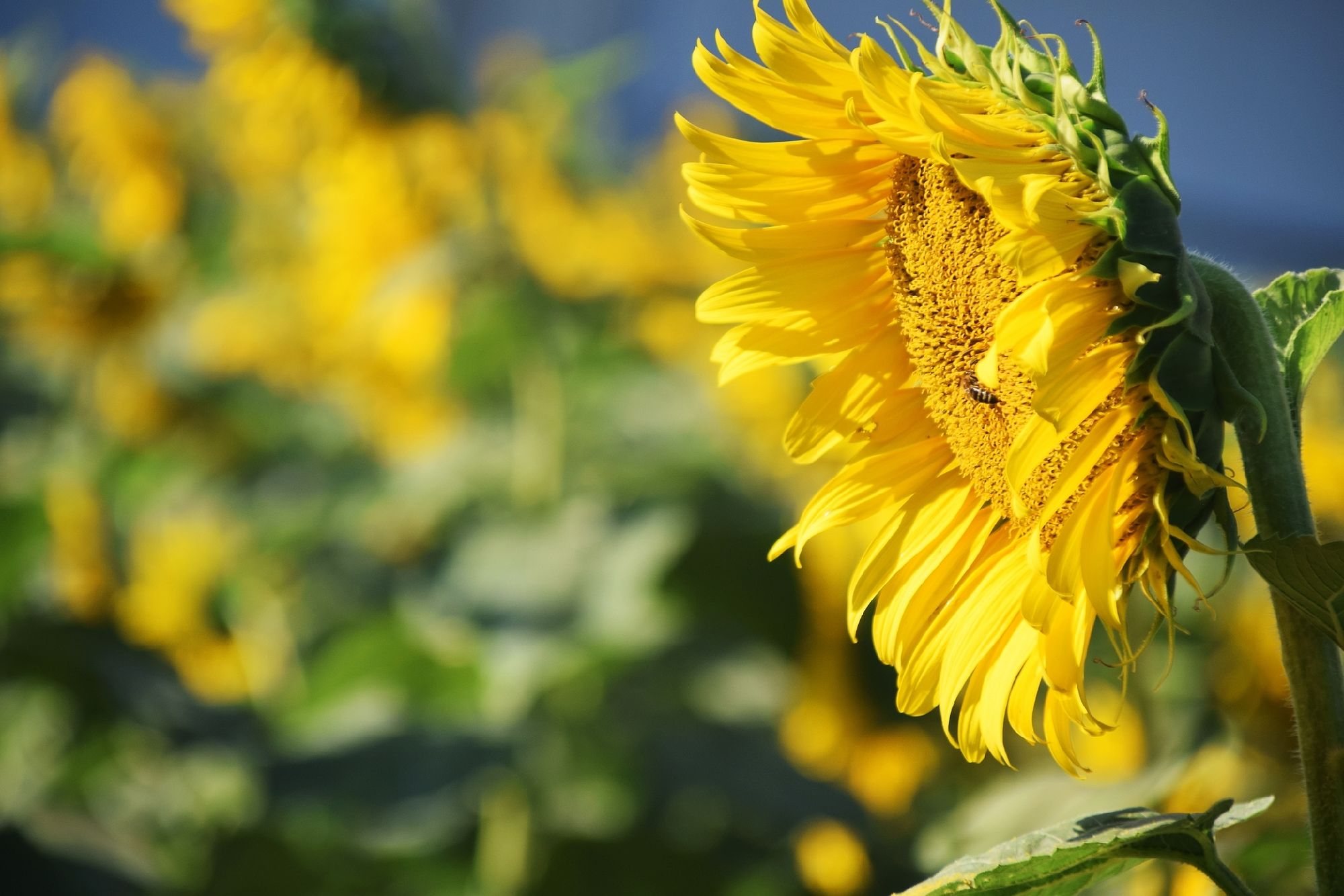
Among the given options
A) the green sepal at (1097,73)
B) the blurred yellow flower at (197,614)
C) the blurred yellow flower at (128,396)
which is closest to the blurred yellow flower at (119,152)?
the blurred yellow flower at (128,396)

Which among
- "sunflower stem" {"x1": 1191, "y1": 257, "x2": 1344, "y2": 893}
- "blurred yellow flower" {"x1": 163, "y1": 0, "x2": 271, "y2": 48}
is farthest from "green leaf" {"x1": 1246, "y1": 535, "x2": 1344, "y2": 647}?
"blurred yellow flower" {"x1": 163, "y1": 0, "x2": 271, "y2": 48}

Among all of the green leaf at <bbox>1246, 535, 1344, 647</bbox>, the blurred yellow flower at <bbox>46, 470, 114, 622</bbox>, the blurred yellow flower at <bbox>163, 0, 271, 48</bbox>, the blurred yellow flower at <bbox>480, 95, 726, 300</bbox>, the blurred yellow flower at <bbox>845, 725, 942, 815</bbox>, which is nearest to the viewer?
the green leaf at <bbox>1246, 535, 1344, 647</bbox>

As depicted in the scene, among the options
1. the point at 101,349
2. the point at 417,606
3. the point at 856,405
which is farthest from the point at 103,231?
the point at 856,405

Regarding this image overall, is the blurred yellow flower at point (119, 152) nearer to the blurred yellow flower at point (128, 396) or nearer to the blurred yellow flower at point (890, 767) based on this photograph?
the blurred yellow flower at point (128, 396)

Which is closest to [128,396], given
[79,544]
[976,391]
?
[79,544]

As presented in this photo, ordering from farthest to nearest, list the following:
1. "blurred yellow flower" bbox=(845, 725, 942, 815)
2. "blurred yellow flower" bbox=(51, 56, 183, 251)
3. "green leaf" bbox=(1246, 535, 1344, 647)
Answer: "blurred yellow flower" bbox=(51, 56, 183, 251) → "blurred yellow flower" bbox=(845, 725, 942, 815) → "green leaf" bbox=(1246, 535, 1344, 647)

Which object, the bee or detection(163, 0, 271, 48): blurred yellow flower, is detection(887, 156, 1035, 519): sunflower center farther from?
detection(163, 0, 271, 48): blurred yellow flower
